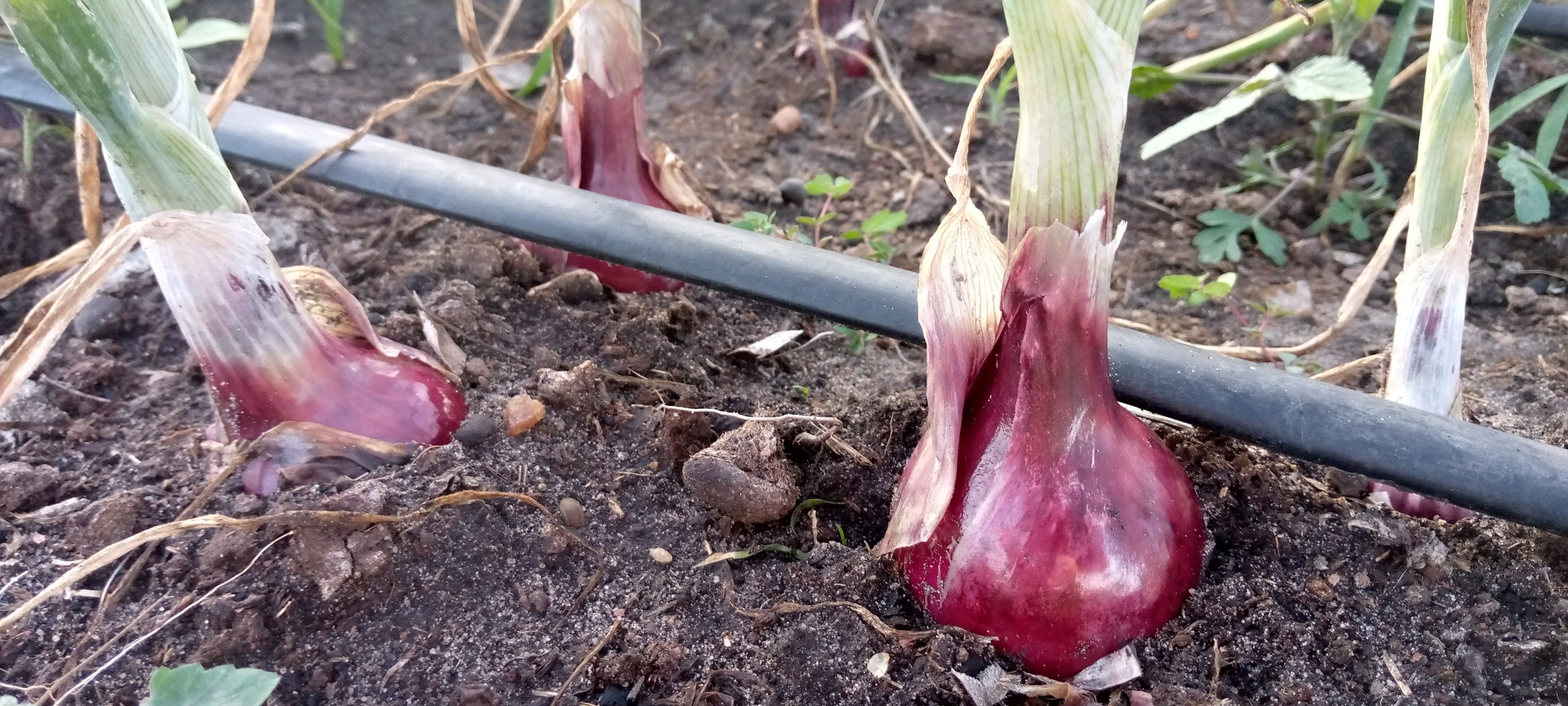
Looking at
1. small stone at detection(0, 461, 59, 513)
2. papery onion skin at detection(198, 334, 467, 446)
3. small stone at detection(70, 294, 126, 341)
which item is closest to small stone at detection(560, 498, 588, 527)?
papery onion skin at detection(198, 334, 467, 446)

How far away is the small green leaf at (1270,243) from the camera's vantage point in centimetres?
122

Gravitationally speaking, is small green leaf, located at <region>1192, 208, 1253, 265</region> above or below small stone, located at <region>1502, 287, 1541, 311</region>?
above

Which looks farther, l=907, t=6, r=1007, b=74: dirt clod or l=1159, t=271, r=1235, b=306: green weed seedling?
l=907, t=6, r=1007, b=74: dirt clod

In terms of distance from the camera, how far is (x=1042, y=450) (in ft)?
2.08

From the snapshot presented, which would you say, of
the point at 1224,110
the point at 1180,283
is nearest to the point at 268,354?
the point at 1180,283

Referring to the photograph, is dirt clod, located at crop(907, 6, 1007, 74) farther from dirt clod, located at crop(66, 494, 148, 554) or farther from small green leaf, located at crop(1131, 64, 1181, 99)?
dirt clod, located at crop(66, 494, 148, 554)

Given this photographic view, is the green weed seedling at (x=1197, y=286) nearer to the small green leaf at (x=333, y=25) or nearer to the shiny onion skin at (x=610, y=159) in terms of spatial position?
the shiny onion skin at (x=610, y=159)

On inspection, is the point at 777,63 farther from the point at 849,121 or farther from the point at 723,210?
the point at 723,210

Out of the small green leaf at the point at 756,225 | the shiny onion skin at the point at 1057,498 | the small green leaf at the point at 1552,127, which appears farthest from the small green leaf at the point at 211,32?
the small green leaf at the point at 1552,127

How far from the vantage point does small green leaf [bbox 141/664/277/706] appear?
552mm

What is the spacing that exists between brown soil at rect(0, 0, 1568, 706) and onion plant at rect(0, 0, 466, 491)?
0.19ft

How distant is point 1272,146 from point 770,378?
945 mm

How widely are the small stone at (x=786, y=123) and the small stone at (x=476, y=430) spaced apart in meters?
0.86

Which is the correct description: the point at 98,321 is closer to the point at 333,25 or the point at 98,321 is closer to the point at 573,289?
the point at 573,289
